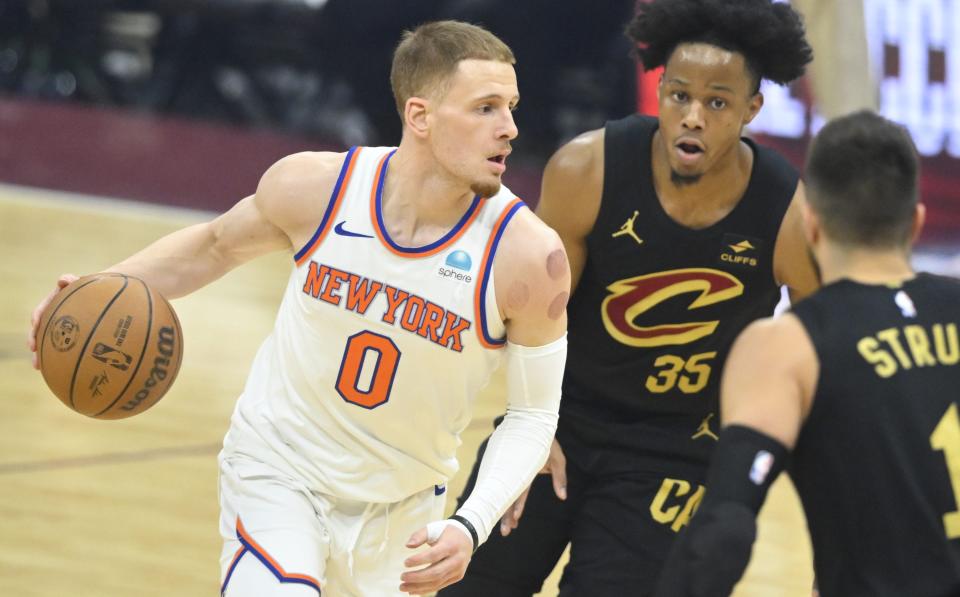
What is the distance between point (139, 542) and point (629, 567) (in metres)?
2.48

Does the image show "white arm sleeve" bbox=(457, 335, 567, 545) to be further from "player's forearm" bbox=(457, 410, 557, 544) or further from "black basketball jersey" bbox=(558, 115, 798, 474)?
"black basketball jersey" bbox=(558, 115, 798, 474)

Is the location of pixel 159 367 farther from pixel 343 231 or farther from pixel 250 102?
pixel 250 102

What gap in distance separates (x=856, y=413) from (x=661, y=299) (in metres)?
1.72

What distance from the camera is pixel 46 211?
516 inches

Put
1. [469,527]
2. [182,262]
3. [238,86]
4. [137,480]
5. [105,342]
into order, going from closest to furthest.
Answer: [469,527] → [105,342] → [182,262] → [137,480] → [238,86]

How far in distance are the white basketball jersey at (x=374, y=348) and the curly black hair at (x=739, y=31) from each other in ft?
2.82

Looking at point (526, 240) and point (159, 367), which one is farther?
point (159, 367)

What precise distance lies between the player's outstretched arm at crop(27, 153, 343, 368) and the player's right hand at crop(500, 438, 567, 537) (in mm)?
972

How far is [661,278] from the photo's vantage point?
4309 millimetres

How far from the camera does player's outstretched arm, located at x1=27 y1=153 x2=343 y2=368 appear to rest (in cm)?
391

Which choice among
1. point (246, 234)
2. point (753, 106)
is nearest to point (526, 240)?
point (246, 234)

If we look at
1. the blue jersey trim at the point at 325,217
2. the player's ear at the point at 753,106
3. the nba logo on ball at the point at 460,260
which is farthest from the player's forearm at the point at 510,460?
the player's ear at the point at 753,106

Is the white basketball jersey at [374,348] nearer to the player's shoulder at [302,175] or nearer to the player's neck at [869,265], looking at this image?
the player's shoulder at [302,175]

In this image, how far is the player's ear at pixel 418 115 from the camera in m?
3.86
